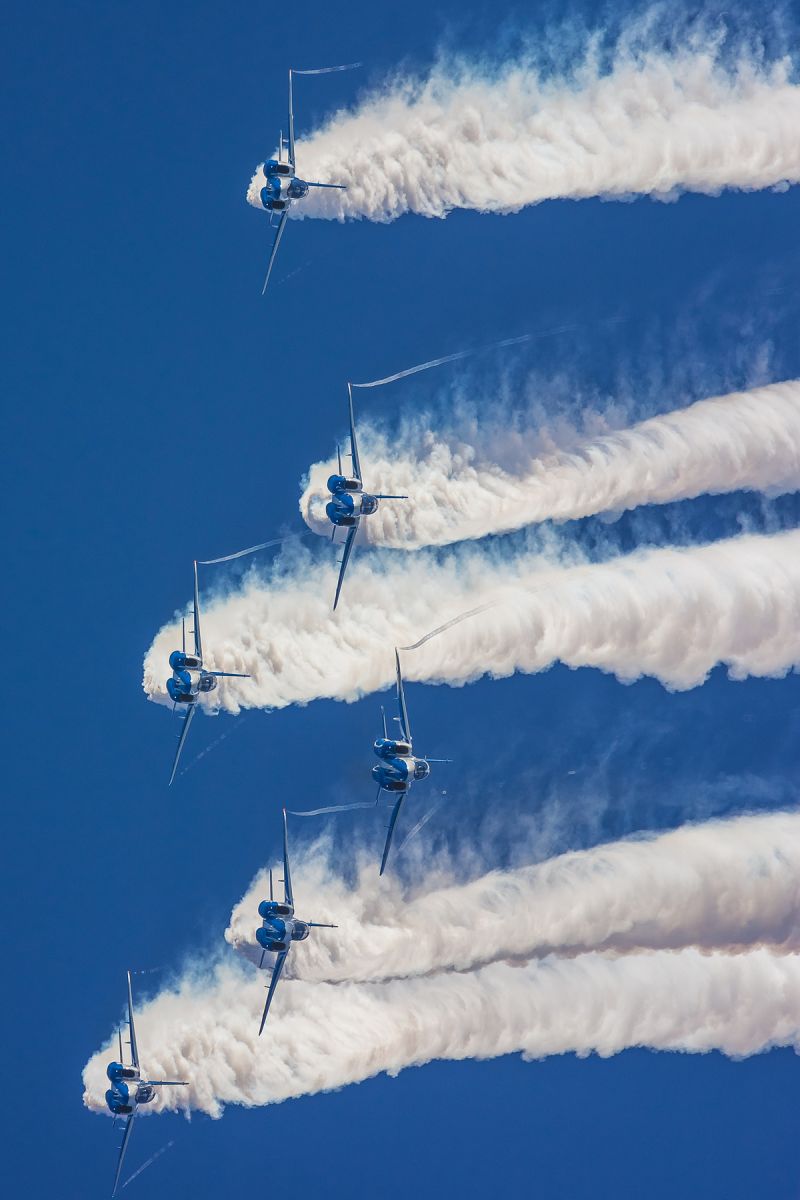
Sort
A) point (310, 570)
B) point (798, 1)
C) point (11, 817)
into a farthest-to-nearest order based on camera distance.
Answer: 1. point (11, 817)
2. point (310, 570)
3. point (798, 1)

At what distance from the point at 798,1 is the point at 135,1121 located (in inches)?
1364

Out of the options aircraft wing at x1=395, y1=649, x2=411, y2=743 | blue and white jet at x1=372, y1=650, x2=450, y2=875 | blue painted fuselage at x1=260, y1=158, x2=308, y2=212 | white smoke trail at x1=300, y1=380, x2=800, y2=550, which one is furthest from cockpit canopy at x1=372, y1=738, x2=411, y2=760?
blue painted fuselage at x1=260, y1=158, x2=308, y2=212

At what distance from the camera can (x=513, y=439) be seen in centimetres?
3519

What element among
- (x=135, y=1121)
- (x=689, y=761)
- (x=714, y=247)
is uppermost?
(x=714, y=247)

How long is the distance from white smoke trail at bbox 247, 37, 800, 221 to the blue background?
72 cm

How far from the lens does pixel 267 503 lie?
37.4 m

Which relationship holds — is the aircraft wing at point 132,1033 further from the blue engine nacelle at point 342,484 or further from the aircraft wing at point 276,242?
the aircraft wing at point 276,242

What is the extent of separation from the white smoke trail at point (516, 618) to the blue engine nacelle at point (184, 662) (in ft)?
3.31

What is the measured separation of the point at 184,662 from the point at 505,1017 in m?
12.4

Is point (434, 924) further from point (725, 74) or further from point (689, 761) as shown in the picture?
point (725, 74)

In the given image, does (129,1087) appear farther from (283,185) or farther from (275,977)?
(283,185)

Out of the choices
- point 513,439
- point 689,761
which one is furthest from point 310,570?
A: point 689,761

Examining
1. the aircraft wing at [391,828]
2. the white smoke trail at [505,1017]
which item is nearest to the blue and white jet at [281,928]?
the white smoke trail at [505,1017]

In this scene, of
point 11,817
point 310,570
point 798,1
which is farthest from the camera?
point 11,817
